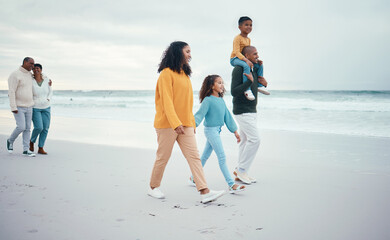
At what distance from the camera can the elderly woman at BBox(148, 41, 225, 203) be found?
11.2 ft

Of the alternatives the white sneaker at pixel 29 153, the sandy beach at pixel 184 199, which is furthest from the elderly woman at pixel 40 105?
the sandy beach at pixel 184 199

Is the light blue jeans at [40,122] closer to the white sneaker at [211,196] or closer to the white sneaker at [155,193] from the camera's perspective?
the white sneaker at [155,193]

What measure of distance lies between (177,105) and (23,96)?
12.9 feet

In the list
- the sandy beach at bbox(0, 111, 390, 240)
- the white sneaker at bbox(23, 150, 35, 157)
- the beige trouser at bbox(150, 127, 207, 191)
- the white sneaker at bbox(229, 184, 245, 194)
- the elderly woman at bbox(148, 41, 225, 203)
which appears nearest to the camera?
the sandy beach at bbox(0, 111, 390, 240)

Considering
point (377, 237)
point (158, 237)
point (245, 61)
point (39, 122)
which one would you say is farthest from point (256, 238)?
point (39, 122)

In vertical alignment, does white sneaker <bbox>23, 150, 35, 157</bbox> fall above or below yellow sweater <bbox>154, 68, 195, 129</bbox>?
below

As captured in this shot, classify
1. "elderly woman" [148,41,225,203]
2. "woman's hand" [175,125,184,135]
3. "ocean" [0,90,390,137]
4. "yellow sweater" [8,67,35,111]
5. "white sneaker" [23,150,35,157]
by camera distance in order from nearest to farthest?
"woman's hand" [175,125,184,135] → "elderly woman" [148,41,225,203] → "yellow sweater" [8,67,35,111] → "white sneaker" [23,150,35,157] → "ocean" [0,90,390,137]

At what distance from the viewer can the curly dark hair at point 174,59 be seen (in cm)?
346

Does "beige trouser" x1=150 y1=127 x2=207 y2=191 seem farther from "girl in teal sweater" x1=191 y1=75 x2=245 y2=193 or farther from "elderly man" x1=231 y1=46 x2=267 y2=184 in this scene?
"elderly man" x1=231 y1=46 x2=267 y2=184

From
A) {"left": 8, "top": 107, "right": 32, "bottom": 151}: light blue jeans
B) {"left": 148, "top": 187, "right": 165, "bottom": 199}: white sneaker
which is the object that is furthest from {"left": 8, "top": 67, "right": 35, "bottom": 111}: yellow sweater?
{"left": 148, "top": 187, "right": 165, "bottom": 199}: white sneaker

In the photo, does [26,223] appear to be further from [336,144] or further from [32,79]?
[336,144]

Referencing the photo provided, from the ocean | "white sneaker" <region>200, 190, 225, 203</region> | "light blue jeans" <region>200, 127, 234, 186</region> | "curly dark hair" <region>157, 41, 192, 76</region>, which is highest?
"curly dark hair" <region>157, 41, 192, 76</region>

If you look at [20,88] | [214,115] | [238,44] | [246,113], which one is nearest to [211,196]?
[214,115]

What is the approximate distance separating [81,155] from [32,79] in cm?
177
